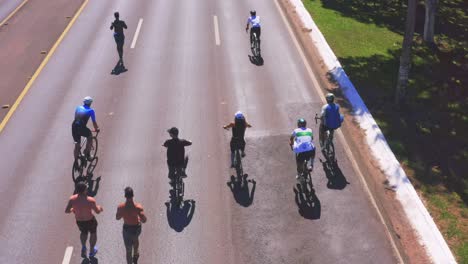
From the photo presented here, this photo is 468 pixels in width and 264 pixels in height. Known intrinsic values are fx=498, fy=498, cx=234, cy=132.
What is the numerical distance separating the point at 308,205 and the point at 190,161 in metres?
3.67

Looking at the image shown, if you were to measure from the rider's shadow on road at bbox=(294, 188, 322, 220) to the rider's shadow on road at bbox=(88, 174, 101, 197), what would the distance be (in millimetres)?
5158

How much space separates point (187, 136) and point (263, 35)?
9.62 meters

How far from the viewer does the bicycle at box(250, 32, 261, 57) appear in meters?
20.9

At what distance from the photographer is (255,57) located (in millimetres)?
20922

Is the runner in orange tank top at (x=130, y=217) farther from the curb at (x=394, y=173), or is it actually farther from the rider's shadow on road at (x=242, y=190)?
the curb at (x=394, y=173)

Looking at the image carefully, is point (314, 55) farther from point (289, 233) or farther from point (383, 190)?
point (289, 233)

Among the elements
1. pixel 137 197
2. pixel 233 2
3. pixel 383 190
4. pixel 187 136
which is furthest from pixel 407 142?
pixel 233 2

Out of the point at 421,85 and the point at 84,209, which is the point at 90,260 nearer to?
the point at 84,209

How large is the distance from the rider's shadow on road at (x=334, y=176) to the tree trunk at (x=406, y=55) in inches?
178

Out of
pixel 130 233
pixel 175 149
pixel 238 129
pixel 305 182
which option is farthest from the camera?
pixel 238 129

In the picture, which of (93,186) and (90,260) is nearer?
(90,260)

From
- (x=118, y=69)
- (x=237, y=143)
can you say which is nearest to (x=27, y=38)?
(x=118, y=69)

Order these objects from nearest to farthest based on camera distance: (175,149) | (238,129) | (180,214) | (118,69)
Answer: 1. (175,149)
2. (180,214)
3. (238,129)
4. (118,69)

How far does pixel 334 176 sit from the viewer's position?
13.4 metres
